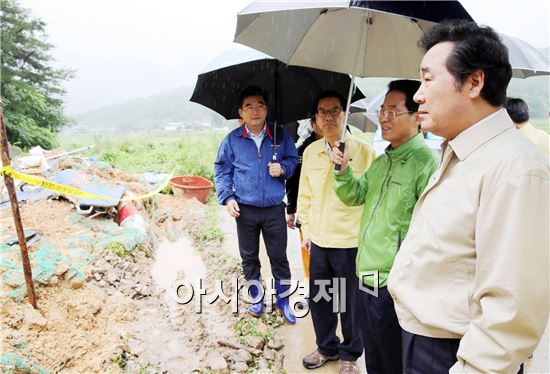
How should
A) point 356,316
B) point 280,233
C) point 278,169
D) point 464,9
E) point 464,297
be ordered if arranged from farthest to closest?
point 280,233 < point 278,169 < point 356,316 < point 464,9 < point 464,297

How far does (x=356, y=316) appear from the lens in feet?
7.32

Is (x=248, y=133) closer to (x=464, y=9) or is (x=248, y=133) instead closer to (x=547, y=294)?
(x=464, y=9)

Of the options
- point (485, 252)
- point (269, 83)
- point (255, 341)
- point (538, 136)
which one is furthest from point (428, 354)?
point (538, 136)

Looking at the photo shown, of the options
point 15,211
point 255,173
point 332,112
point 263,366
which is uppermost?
point 332,112

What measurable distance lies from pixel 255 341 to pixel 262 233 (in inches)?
35.3

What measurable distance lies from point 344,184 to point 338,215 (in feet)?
1.45

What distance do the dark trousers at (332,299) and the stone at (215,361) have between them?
75cm

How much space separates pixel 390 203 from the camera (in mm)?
1852

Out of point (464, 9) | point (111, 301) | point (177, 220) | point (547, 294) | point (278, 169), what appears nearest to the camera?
point (547, 294)

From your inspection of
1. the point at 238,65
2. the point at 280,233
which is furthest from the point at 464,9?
the point at 280,233

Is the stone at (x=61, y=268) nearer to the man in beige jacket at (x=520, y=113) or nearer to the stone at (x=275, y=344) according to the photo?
the stone at (x=275, y=344)

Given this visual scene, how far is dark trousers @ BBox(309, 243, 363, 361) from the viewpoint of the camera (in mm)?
2482

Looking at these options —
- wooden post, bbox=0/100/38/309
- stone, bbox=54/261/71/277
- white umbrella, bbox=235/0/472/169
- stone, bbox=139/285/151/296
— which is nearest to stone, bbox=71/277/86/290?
stone, bbox=54/261/71/277

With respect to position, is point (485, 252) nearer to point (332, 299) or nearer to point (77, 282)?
point (332, 299)
